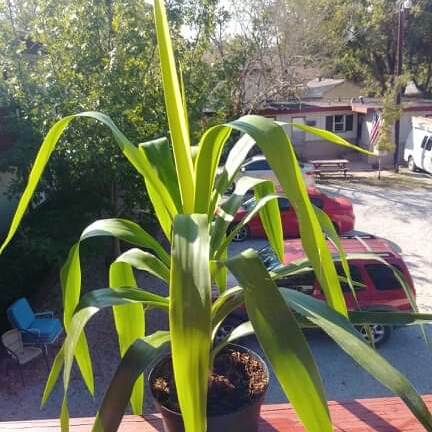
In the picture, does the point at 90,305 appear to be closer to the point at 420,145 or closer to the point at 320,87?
the point at 420,145

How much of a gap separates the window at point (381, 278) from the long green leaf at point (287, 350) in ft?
18.8

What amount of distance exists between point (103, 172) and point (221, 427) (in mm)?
5592

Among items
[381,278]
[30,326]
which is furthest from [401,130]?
[30,326]

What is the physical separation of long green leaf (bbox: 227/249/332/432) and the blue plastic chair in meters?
5.55

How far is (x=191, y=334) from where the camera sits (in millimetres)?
736

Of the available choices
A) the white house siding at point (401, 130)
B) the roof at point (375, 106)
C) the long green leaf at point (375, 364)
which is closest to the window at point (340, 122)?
the roof at point (375, 106)

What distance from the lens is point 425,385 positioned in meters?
5.57

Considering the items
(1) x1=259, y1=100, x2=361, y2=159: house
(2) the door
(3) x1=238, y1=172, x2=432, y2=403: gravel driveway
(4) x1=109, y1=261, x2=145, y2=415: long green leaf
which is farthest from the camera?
(1) x1=259, y1=100, x2=361, y2=159: house

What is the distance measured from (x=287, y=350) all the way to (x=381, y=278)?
19.2 feet

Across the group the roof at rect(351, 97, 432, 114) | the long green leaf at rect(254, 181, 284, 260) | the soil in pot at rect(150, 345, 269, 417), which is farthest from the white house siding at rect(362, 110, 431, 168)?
the soil in pot at rect(150, 345, 269, 417)

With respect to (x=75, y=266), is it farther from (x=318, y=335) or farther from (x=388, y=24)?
(x=388, y=24)

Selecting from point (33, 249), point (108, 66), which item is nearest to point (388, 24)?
point (108, 66)

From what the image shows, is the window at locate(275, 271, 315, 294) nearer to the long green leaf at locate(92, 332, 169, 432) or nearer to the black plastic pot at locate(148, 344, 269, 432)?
the black plastic pot at locate(148, 344, 269, 432)

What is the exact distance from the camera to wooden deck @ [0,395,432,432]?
1.48 meters
